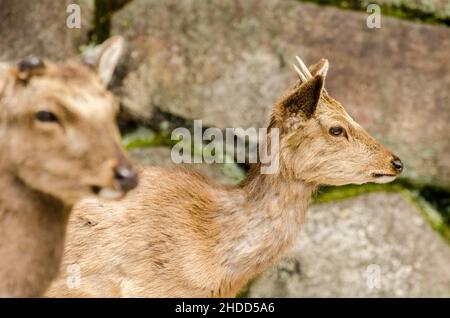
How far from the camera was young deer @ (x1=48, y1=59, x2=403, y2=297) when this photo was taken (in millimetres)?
3701

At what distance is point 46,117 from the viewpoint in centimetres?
251

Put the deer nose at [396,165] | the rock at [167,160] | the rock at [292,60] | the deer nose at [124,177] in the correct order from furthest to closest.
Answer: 1. the rock at [167,160]
2. the rock at [292,60]
3. the deer nose at [396,165]
4. the deer nose at [124,177]

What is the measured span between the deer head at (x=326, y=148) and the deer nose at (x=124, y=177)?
4.64ft

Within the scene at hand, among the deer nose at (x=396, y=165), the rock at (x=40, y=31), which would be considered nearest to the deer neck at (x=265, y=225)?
the deer nose at (x=396, y=165)

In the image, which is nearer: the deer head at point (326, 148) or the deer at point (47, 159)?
the deer at point (47, 159)

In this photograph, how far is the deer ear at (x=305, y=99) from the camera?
3527 mm

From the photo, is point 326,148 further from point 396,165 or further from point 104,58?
point 104,58

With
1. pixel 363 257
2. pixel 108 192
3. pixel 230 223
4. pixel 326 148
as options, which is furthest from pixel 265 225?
pixel 363 257

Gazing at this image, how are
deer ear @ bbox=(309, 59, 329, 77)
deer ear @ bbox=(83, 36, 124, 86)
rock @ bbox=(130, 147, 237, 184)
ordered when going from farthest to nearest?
rock @ bbox=(130, 147, 237, 184) → deer ear @ bbox=(309, 59, 329, 77) → deer ear @ bbox=(83, 36, 124, 86)

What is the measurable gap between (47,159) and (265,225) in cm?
152

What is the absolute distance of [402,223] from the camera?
546 centimetres

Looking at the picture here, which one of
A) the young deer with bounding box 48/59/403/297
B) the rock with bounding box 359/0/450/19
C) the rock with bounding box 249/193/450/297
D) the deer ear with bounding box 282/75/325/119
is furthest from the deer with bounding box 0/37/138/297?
the rock with bounding box 359/0/450/19

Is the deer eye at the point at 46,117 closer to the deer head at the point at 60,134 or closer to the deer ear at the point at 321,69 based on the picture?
the deer head at the point at 60,134

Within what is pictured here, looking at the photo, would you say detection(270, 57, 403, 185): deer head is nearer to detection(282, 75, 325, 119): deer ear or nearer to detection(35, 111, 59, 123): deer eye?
detection(282, 75, 325, 119): deer ear
